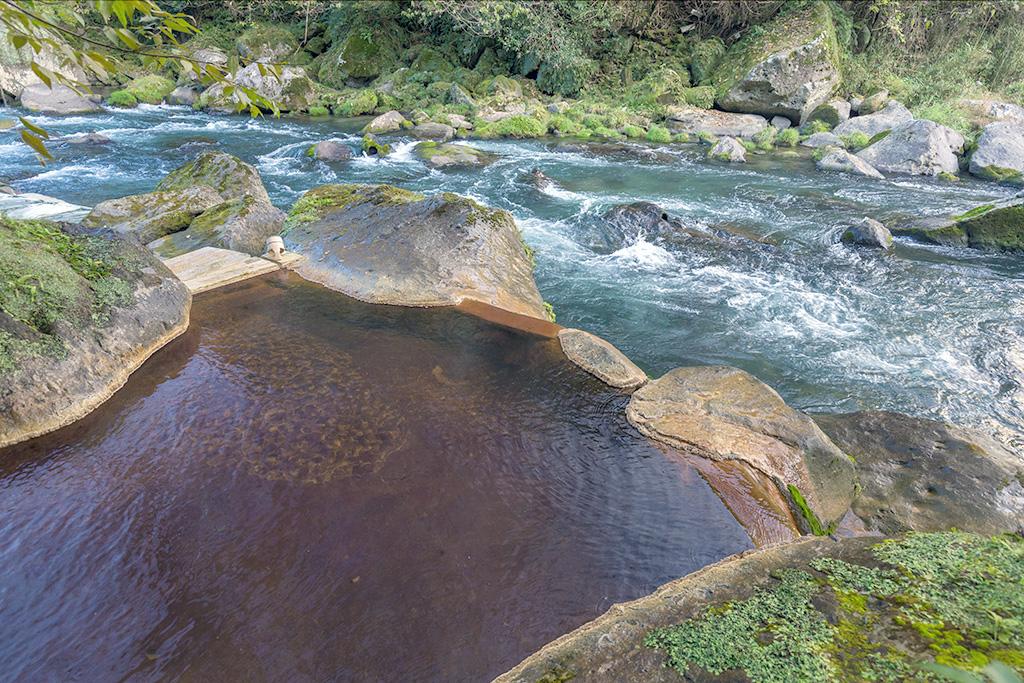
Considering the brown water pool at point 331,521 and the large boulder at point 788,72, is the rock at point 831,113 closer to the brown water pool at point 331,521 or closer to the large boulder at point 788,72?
the large boulder at point 788,72

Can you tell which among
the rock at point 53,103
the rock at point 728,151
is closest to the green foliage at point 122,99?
the rock at point 53,103

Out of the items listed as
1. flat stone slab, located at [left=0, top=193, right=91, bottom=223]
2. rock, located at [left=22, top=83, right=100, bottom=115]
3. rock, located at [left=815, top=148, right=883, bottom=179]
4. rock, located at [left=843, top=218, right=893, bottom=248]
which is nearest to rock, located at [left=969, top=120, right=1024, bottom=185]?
rock, located at [left=815, top=148, right=883, bottom=179]

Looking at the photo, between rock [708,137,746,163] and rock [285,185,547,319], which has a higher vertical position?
rock [285,185,547,319]

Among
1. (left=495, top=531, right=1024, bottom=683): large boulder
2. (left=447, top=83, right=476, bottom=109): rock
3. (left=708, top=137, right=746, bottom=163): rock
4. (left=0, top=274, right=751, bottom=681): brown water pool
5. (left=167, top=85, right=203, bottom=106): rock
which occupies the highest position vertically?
(left=495, top=531, right=1024, bottom=683): large boulder

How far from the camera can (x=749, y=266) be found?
945cm

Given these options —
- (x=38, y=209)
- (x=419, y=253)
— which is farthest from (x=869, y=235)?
(x=38, y=209)

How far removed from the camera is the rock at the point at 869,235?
403 inches

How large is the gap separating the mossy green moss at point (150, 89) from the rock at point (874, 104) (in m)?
27.0

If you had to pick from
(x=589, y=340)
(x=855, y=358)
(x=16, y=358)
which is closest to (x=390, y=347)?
(x=589, y=340)

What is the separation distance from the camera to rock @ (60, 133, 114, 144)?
1545 centimetres

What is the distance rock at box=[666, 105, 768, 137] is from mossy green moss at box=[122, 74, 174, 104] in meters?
20.2

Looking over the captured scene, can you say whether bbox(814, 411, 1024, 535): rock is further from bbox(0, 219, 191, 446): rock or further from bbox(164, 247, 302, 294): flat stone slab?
bbox(164, 247, 302, 294): flat stone slab

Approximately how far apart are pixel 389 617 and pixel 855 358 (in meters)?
6.43

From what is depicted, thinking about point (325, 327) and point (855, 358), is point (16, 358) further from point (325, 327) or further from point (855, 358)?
point (855, 358)
